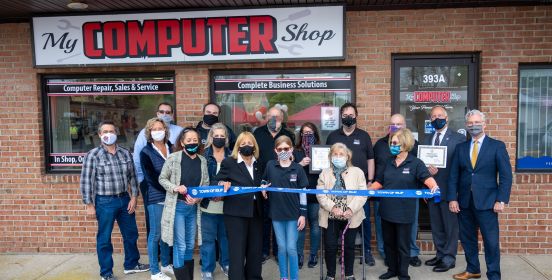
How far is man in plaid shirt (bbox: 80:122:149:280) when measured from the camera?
15.5 feet

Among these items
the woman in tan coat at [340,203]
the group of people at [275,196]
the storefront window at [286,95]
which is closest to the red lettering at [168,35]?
the storefront window at [286,95]

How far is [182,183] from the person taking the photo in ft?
14.6

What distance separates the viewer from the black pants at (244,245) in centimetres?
436

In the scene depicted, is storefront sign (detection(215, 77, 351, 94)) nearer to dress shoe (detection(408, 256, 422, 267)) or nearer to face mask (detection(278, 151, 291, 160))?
face mask (detection(278, 151, 291, 160))

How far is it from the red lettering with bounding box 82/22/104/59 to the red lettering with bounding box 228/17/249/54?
1960 mm

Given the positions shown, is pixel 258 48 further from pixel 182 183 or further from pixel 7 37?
pixel 7 37

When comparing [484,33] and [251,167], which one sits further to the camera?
[484,33]

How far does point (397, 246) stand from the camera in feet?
15.2

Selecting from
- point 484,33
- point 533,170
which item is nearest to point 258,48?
point 484,33

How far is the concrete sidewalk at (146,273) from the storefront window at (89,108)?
1.42m

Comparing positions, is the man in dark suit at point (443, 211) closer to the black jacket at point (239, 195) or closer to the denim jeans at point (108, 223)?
the black jacket at point (239, 195)

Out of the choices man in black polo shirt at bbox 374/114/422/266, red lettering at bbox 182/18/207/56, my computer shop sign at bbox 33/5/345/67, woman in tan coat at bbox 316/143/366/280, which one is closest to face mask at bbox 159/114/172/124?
my computer shop sign at bbox 33/5/345/67

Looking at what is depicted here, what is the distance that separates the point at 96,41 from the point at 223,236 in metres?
3.50

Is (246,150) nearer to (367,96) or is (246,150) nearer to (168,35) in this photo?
(367,96)
